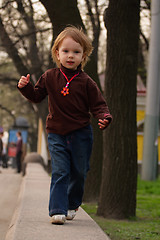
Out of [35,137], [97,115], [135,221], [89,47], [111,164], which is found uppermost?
[89,47]

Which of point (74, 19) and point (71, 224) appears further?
point (74, 19)

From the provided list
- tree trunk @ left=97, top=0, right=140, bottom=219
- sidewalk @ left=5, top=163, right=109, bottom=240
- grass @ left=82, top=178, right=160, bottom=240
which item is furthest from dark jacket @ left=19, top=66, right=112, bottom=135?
tree trunk @ left=97, top=0, right=140, bottom=219

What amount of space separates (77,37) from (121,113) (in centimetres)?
307

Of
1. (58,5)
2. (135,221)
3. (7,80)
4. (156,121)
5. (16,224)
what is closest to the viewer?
(16,224)

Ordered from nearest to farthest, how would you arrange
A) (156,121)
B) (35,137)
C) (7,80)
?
(156,121) → (7,80) → (35,137)

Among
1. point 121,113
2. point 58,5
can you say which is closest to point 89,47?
point 121,113

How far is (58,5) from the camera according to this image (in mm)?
9141

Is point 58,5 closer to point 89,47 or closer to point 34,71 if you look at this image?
point 89,47

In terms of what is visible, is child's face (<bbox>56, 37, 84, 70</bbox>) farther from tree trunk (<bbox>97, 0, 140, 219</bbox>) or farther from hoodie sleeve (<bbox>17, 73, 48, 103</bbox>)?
tree trunk (<bbox>97, 0, 140, 219</bbox>)

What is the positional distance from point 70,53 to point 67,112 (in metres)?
0.50

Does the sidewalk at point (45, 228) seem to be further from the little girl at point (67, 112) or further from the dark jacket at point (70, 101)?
the dark jacket at point (70, 101)

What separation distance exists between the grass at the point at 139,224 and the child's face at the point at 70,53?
5.91ft

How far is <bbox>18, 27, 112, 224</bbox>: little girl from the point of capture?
182 inches

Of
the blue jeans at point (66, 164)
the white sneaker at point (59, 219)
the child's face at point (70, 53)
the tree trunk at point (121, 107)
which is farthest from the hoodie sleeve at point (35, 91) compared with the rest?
the tree trunk at point (121, 107)
